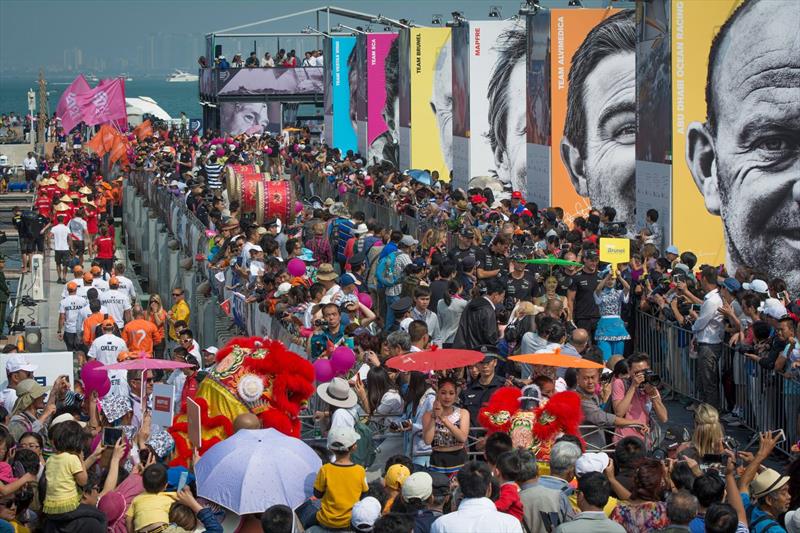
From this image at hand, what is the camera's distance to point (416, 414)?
33.9ft

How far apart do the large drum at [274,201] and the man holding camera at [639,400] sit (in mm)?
17056

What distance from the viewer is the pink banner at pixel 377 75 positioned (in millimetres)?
41000

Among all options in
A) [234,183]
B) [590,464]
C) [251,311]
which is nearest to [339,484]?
[590,464]

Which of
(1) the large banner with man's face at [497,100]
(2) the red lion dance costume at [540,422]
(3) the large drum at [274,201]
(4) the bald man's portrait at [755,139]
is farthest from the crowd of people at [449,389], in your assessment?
(1) the large banner with man's face at [497,100]

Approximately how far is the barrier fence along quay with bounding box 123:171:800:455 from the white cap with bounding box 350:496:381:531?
2.59m

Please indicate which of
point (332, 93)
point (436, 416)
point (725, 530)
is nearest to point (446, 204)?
point (436, 416)

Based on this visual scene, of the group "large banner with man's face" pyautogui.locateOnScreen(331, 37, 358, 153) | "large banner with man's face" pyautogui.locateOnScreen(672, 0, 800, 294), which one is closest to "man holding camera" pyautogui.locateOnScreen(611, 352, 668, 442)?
"large banner with man's face" pyautogui.locateOnScreen(672, 0, 800, 294)

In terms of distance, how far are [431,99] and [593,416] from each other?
89.3 feet

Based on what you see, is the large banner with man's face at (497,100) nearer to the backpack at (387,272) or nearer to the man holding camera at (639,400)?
the backpack at (387,272)

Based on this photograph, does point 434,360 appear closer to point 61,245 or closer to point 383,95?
point 61,245

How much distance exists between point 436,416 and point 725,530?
2.90 meters

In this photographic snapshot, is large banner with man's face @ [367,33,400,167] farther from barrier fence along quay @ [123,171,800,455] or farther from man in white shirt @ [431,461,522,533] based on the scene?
man in white shirt @ [431,461,522,533]

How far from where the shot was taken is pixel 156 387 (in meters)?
11.2

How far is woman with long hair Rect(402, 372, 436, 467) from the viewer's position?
10.1 metres
